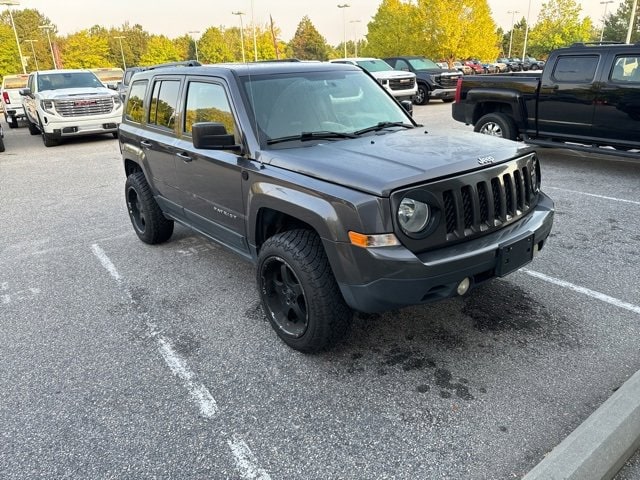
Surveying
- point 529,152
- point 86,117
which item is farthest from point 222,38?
point 529,152

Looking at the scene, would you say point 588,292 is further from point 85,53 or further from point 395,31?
point 85,53

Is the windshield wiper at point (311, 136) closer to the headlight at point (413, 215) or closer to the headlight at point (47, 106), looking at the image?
the headlight at point (413, 215)

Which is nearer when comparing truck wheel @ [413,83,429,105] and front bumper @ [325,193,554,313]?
front bumper @ [325,193,554,313]

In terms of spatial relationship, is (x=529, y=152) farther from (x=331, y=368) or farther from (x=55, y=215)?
(x=55, y=215)

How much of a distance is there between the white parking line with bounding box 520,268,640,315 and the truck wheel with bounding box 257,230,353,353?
2061 millimetres

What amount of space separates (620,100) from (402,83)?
11624 mm

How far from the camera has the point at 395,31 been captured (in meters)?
A: 41.2

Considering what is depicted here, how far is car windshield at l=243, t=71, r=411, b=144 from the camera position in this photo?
3.55m

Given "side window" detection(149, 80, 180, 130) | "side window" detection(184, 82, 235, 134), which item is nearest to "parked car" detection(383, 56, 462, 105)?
"side window" detection(149, 80, 180, 130)

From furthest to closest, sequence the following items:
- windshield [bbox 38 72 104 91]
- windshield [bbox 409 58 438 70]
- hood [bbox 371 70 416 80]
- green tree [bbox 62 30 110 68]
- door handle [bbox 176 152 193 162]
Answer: green tree [bbox 62 30 110 68], windshield [bbox 409 58 438 70], hood [bbox 371 70 416 80], windshield [bbox 38 72 104 91], door handle [bbox 176 152 193 162]

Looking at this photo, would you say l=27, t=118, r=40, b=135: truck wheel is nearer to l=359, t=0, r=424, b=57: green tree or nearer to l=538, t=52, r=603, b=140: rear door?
l=538, t=52, r=603, b=140: rear door

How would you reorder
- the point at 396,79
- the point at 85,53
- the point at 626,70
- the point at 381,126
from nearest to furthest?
1. the point at 381,126
2. the point at 626,70
3. the point at 396,79
4. the point at 85,53

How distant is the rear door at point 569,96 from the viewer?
25.1 feet

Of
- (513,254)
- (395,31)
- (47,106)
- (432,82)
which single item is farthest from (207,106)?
(395,31)
